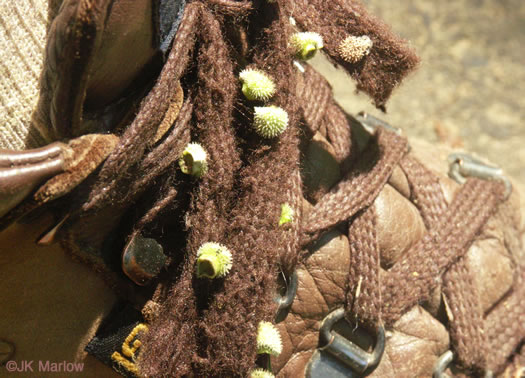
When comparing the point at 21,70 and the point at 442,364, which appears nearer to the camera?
the point at 21,70

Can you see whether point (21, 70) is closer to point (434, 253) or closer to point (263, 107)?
point (263, 107)

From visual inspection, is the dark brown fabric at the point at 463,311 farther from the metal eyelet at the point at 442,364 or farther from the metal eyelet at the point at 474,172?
the metal eyelet at the point at 474,172

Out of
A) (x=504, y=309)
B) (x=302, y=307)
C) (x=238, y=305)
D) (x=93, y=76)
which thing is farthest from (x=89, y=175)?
(x=504, y=309)

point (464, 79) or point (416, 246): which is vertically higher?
point (416, 246)

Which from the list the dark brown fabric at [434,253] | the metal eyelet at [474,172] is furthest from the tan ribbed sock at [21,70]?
the metal eyelet at [474,172]

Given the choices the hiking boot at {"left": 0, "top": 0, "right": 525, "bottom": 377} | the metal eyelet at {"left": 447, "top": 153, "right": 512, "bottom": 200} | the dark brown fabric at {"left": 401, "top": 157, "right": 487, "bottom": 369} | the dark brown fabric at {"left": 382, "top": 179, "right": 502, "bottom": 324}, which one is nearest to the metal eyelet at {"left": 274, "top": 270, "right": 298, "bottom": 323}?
the hiking boot at {"left": 0, "top": 0, "right": 525, "bottom": 377}

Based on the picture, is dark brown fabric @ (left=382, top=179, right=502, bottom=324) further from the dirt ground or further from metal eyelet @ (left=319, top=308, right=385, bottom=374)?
the dirt ground

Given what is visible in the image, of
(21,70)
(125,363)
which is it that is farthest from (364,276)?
(21,70)
